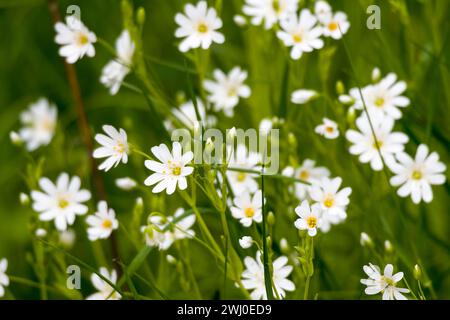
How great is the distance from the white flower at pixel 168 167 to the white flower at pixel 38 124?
6.14 feet

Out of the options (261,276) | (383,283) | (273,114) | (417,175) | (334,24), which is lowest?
(383,283)

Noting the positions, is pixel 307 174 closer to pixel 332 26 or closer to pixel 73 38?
pixel 332 26

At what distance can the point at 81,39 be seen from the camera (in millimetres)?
2877

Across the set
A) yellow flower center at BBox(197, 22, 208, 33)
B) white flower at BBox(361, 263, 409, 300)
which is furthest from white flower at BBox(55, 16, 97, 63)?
white flower at BBox(361, 263, 409, 300)

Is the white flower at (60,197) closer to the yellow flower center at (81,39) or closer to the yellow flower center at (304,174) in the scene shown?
the yellow flower center at (81,39)

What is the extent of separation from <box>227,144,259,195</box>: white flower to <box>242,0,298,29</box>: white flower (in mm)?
471

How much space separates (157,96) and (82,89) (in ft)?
5.14

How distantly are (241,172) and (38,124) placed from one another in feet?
5.62

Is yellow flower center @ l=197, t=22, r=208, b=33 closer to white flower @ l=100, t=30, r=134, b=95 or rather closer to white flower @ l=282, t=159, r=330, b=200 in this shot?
white flower @ l=100, t=30, r=134, b=95

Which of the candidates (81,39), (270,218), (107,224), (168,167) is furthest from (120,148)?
(81,39)

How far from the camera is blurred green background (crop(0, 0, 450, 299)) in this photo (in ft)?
9.34

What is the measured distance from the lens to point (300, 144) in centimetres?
362
